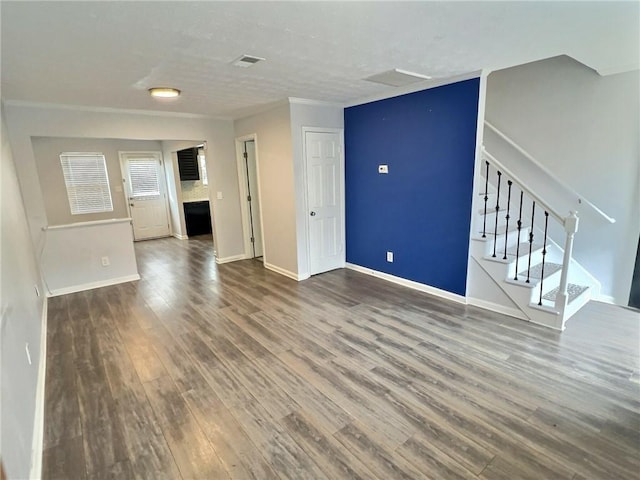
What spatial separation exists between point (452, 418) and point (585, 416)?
0.83 meters

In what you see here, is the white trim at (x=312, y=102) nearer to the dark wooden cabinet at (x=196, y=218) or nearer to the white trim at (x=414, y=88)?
the white trim at (x=414, y=88)

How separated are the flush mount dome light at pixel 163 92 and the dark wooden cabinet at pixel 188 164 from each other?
4441 millimetres

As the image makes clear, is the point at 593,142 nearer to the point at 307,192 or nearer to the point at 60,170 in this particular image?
the point at 307,192

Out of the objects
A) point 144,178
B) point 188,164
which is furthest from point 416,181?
point 144,178

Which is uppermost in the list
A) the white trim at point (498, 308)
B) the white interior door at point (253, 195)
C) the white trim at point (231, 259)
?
the white interior door at point (253, 195)

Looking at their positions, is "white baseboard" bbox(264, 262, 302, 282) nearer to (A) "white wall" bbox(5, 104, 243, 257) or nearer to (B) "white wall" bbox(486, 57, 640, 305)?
(A) "white wall" bbox(5, 104, 243, 257)

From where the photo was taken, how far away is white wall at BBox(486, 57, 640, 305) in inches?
142

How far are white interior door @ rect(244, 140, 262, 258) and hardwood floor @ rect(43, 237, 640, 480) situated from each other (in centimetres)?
230

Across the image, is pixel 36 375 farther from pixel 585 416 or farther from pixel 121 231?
pixel 585 416

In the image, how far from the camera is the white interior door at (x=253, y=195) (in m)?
5.66

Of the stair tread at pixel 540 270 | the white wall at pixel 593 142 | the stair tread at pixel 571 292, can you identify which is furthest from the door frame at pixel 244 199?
the white wall at pixel 593 142

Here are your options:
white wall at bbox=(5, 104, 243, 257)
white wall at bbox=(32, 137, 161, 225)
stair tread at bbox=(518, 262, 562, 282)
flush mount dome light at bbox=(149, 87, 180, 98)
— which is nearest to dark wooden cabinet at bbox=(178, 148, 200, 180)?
white wall at bbox=(32, 137, 161, 225)

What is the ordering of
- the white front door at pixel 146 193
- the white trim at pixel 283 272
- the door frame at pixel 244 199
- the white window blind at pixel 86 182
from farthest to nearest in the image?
the white front door at pixel 146 193 < the white window blind at pixel 86 182 < the door frame at pixel 244 199 < the white trim at pixel 283 272

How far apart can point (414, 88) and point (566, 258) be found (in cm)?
235
